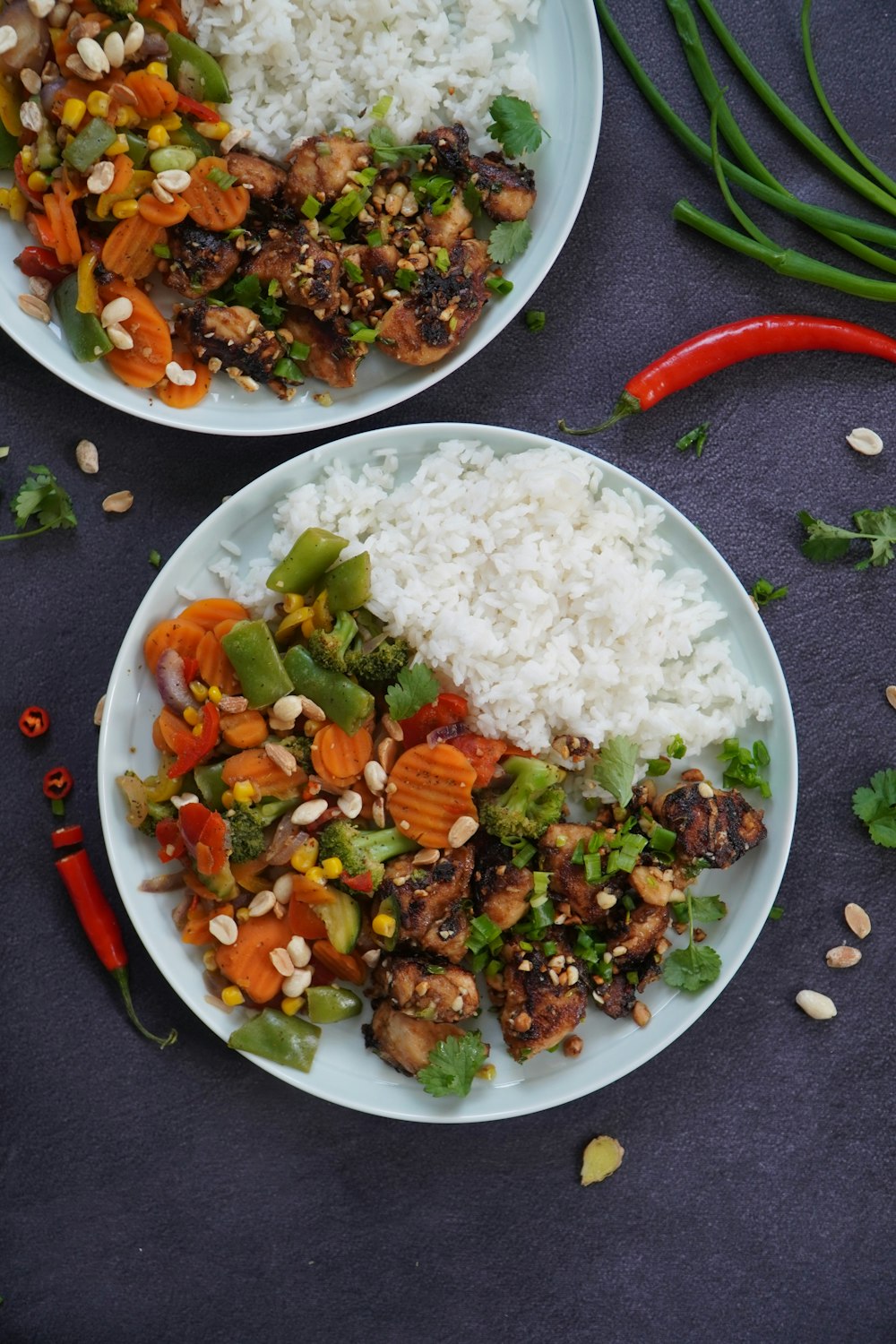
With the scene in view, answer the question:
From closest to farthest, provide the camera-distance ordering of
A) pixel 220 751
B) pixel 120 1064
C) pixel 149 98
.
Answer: pixel 149 98 → pixel 220 751 → pixel 120 1064

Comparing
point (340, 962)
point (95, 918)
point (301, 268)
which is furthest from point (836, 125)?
point (95, 918)

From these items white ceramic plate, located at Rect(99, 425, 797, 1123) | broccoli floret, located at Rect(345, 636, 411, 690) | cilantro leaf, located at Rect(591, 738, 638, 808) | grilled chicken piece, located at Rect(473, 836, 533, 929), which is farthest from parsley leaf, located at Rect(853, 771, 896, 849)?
broccoli floret, located at Rect(345, 636, 411, 690)

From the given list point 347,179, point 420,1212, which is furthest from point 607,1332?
point 347,179

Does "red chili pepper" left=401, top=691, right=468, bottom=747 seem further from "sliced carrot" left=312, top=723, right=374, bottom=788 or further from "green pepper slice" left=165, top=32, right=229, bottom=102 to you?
"green pepper slice" left=165, top=32, right=229, bottom=102

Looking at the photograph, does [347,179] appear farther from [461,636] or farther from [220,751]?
[220,751]

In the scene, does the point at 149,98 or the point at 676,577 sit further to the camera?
the point at 676,577

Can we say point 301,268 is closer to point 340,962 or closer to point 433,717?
point 433,717
